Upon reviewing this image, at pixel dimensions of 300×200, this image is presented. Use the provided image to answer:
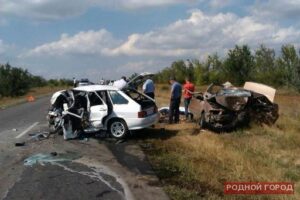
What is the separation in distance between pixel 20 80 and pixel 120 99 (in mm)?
64387

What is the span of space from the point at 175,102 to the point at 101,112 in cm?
402

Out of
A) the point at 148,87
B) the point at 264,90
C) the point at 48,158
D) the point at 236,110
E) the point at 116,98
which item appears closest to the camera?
the point at 48,158

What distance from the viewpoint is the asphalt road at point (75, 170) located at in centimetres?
870

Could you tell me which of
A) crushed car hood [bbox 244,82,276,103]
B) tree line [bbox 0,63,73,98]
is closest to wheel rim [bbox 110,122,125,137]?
crushed car hood [bbox 244,82,276,103]

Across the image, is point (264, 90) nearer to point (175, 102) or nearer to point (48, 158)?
point (175, 102)

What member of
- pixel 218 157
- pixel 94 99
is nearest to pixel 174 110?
pixel 94 99

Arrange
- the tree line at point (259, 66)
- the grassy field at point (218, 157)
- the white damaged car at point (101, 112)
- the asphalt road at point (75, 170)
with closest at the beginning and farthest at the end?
the asphalt road at point (75, 170)
the grassy field at point (218, 157)
the white damaged car at point (101, 112)
the tree line at point (259, 66)

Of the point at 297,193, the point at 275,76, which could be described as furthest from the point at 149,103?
the point at 275,76

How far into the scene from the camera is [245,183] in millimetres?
9445

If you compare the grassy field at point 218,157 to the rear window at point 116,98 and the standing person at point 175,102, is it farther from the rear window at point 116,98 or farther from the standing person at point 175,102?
the rear window at point 116,98

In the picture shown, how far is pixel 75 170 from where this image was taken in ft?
34.9

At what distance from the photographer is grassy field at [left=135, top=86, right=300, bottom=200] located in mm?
9297

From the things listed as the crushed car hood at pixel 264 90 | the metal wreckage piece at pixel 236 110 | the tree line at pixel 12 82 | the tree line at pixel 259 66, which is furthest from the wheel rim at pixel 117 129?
the tree line at pixel 12 82

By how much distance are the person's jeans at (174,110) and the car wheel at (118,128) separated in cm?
376
